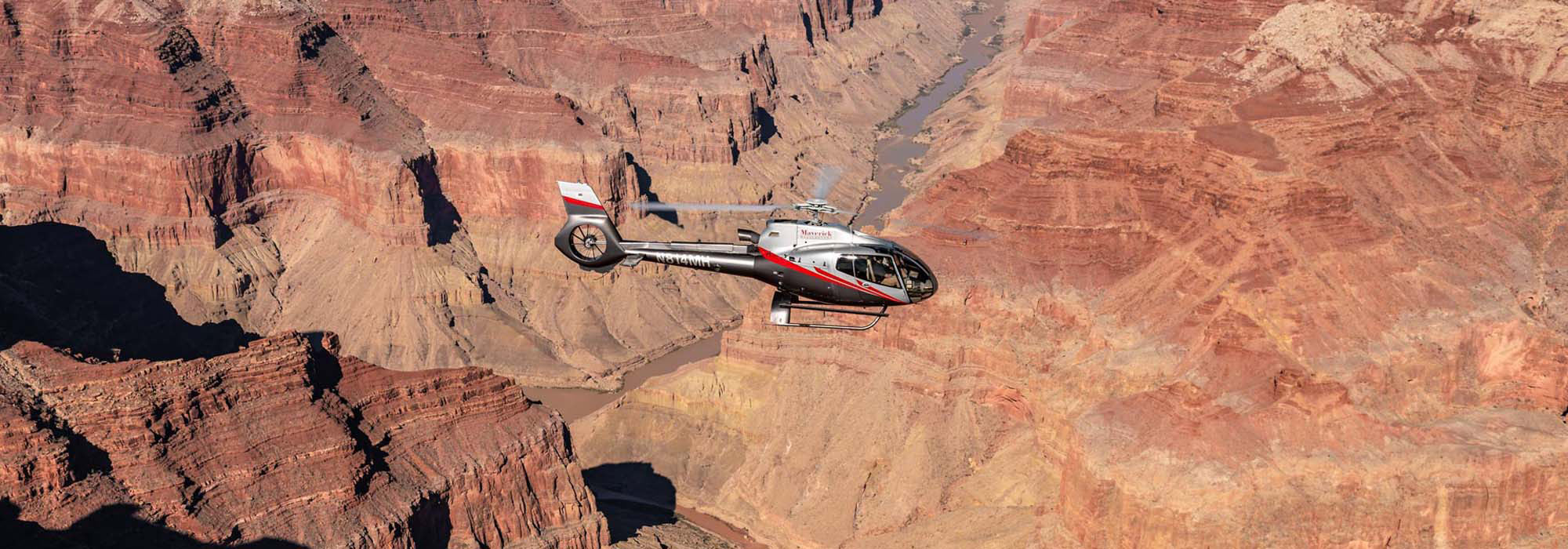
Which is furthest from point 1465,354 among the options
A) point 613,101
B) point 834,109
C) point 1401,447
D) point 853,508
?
point 834,109

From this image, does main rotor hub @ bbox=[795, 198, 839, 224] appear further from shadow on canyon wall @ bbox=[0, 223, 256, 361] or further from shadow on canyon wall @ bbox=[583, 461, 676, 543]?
shadow on canyon wall @ bbox=[0, 223, 256, 361]

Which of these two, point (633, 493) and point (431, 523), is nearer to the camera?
point (431, 523)

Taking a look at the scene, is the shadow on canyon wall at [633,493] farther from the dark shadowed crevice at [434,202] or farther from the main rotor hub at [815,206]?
the dark shadowed crevice at [434,202]

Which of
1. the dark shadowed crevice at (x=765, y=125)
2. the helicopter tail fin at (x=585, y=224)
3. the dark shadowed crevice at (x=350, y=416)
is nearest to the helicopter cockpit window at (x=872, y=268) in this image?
the helicopter tail fin at (x=585, y=224)

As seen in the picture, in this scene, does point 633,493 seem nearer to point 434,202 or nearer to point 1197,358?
point 1197,358

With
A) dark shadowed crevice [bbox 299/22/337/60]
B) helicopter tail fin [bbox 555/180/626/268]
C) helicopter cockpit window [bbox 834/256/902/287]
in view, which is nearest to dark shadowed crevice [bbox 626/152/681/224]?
dark shadowed crevice [bbox 299/22/337/60]

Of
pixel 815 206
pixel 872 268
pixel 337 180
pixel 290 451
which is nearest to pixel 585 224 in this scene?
pixel 815 206
